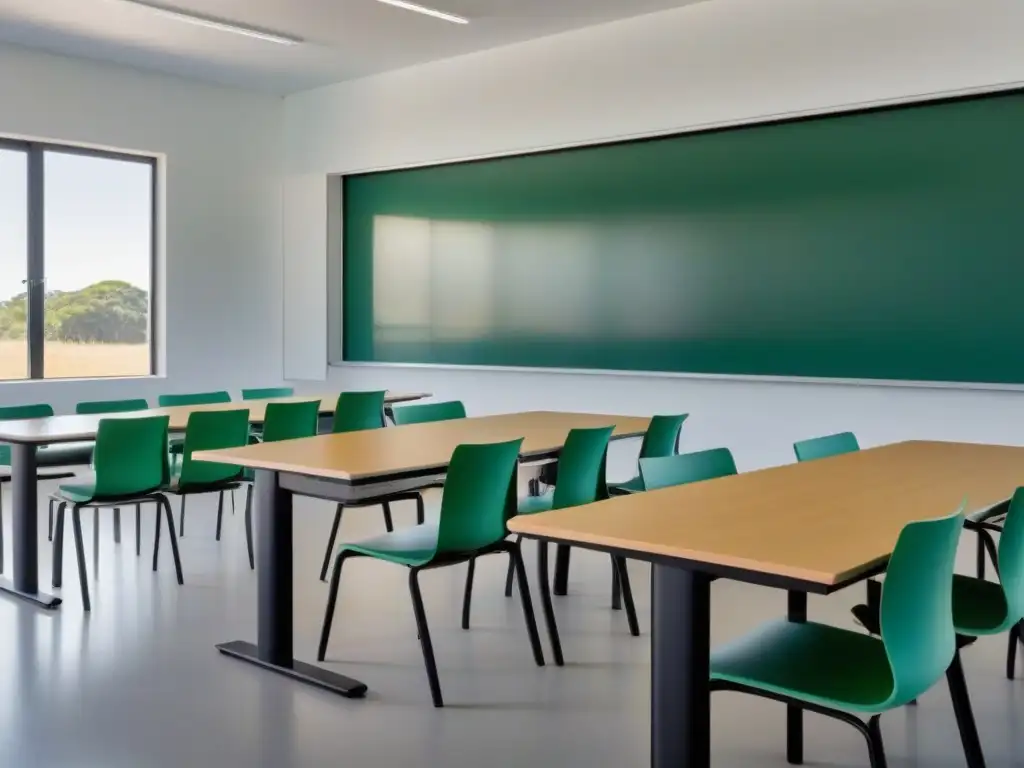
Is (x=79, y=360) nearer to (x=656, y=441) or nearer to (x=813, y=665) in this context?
(x=656, y=441)

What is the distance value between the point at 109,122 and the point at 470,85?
2.93m

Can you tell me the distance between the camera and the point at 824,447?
3672 mm

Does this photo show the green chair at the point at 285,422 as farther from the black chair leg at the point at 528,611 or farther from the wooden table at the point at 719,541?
the wooden table at the point at 719,541

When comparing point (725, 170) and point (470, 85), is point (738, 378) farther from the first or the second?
point (470, 85)

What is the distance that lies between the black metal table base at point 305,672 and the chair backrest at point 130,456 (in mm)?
1099

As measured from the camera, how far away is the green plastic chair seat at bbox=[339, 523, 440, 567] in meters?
3.12

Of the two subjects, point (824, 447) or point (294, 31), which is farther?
point (294, 31)

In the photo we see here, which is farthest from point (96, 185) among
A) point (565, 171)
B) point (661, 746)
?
point (661, 746)

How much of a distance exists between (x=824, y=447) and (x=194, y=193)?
648cm

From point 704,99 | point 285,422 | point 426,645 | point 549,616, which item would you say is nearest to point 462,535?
point 426,645

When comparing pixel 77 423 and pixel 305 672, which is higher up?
pixel 77 423

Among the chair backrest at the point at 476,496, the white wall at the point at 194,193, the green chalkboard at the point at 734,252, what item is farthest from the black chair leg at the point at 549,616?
the white wall at the point at 194,193

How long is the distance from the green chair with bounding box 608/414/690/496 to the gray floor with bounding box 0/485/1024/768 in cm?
46

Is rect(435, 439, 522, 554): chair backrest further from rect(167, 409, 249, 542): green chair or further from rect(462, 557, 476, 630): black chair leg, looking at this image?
rect(167, 409, 249, 542): green chair
